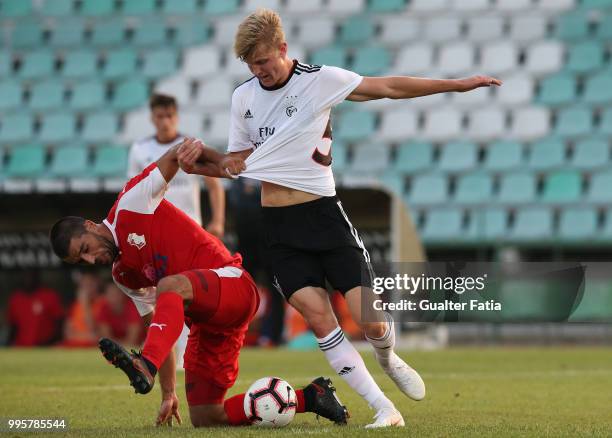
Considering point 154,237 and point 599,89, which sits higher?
point 599,89

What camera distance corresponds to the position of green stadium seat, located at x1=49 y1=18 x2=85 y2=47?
26.3 meters

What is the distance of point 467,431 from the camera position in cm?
534

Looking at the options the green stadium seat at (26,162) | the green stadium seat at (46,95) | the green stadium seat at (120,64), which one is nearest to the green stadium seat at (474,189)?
the green stadium seat at (120,64)

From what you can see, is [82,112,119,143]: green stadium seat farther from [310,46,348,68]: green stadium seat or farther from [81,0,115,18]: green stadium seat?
[310,46,348,68]: green stadium seat

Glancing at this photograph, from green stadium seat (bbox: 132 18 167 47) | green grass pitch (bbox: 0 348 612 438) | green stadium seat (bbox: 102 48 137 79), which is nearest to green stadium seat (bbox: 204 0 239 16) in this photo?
green stadium seat (bbox: 132 18 167 47)

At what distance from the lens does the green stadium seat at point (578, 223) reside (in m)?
21.2

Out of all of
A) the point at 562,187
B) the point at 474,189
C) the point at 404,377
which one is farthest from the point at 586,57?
the point at 404,377

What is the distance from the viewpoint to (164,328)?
5.04m

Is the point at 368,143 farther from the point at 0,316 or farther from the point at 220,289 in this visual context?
the point at 220,289

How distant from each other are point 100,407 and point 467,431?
2.79m

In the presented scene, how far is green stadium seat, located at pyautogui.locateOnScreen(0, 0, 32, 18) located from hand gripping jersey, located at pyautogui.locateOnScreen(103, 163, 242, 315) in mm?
22639

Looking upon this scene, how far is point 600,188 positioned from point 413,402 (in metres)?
15.3

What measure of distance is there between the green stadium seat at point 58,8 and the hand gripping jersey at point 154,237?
22.1m

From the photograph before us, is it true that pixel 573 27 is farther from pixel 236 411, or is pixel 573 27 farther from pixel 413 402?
pixel 236 411
